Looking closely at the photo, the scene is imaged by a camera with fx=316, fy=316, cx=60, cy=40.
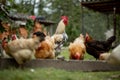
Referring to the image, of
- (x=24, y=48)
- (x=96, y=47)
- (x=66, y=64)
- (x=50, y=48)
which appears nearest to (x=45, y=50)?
(x=50, y=48)

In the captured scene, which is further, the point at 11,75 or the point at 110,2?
Result: the point at 110,2

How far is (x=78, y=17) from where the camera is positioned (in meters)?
32.0

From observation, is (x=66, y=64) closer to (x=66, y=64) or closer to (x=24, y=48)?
(x=66, y=64)

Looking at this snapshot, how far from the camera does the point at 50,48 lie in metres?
7.38

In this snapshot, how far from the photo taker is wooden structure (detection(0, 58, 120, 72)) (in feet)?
22.8

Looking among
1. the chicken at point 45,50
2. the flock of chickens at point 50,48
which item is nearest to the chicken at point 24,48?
the flock of chickens at point 50,48

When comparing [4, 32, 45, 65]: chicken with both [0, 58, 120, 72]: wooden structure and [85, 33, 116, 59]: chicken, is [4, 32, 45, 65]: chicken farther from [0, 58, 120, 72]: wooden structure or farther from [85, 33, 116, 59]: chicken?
[85, 33, 116, 59]: chicken

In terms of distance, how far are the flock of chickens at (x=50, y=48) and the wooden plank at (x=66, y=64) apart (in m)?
0.22

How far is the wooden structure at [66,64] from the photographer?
273 inches

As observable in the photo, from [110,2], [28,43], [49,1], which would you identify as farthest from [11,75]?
[49,1]

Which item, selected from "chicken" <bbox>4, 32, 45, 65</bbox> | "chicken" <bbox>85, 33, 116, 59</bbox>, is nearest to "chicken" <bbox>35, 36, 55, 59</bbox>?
"chicken" <bbox>4, 32, 45, 65</bbox>

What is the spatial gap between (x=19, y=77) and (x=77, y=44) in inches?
106

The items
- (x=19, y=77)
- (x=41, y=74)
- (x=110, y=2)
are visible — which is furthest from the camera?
(x=110, y=2)

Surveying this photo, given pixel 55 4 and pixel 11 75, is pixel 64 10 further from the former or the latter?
pixel 11 75
